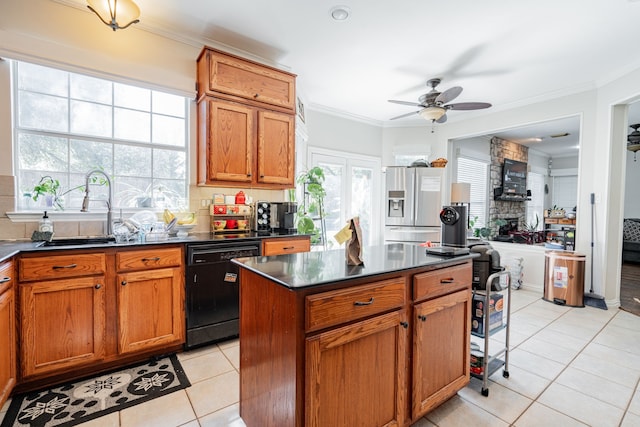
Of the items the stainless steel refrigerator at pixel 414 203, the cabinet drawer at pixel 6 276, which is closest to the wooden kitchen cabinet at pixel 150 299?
Result: the cabinet drawer at pixel 6 276

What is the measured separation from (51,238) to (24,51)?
4.66 ft

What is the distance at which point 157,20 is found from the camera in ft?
8.70

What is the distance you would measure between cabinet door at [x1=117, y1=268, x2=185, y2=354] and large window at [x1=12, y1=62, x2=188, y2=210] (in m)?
0.92

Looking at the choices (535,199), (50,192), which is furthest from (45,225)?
(535,199)

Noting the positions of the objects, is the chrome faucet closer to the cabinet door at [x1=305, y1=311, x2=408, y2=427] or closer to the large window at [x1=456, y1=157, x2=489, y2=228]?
the cabinet door at [x1=305, y1=311, x2=408, y2=427]

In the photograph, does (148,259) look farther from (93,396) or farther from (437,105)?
(437,105)

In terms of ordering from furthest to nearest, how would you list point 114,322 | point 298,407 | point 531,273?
point 531,273, point 114,322, point 298,407

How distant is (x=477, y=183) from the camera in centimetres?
583

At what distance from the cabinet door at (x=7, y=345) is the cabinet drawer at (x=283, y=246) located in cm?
168

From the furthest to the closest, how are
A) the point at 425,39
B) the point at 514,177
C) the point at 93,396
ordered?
the point at 514,177 < the point at 425,39 < the point at 93,396

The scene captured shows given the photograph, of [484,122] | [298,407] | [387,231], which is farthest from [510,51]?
[298,407]

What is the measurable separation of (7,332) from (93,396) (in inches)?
24.9

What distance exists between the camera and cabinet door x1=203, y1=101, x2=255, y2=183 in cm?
287

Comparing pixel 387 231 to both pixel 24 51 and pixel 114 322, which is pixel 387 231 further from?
pixel 24 51
